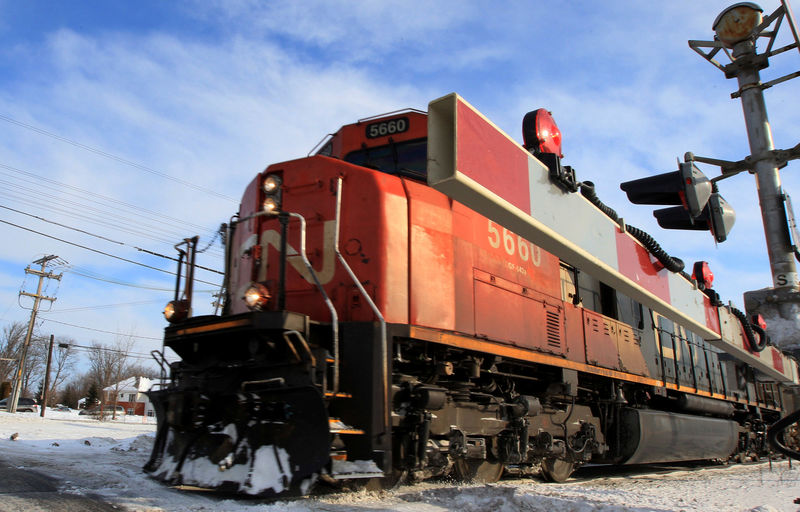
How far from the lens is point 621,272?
3.07m

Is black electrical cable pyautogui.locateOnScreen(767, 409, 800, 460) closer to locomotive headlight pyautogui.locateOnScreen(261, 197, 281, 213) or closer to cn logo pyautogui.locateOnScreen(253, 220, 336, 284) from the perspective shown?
cn logo pyautogui.locateOnScreen(253, 220, 336, 284)

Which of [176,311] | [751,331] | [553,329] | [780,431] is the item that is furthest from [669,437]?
[176,311]

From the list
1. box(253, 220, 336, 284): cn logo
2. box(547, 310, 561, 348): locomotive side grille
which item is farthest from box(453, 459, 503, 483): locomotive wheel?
box(253, 220, 336, 284): cn logo

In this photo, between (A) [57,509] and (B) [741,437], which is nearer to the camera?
(A) [57,509]

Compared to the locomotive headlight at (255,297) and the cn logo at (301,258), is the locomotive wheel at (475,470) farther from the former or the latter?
the locomotive headlight at (255,297)

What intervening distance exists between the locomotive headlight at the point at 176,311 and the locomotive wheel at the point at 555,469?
4.59m

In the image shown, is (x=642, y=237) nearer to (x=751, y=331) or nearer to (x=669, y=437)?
(x=751, y=331)

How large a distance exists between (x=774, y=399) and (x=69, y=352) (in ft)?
217

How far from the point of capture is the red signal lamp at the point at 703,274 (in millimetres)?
4371

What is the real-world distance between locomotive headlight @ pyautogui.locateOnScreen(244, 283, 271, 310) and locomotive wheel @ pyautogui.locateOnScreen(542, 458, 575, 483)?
4206mm

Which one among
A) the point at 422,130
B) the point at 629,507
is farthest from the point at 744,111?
the point at 422,130

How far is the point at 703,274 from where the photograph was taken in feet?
14.3

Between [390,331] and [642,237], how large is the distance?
2157mm

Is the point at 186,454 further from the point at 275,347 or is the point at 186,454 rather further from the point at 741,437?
the point at 741,437
